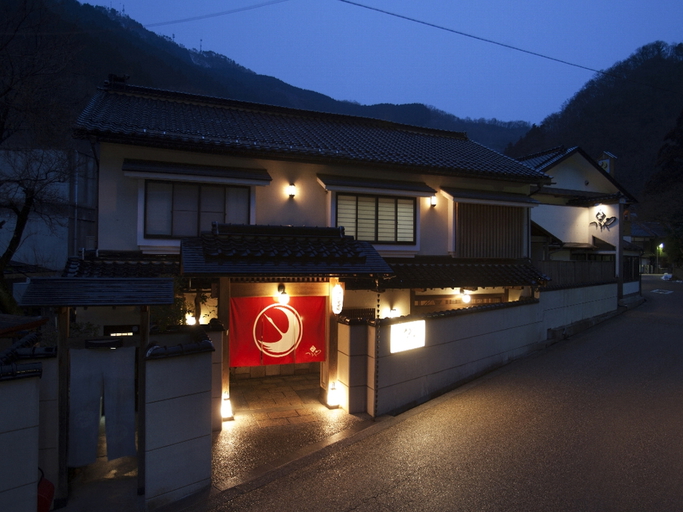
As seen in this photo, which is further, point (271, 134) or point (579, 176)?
point (579, 176)

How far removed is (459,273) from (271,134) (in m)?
7.79

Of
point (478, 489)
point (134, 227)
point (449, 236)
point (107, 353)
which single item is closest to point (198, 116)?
point (134, 227)

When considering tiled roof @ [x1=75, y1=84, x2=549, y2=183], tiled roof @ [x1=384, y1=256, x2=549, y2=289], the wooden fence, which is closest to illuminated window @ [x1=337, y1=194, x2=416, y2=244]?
tiled roof @ [x1=384, y1=256, x2=549, y2=289]

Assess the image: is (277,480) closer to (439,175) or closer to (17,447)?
(17,447)

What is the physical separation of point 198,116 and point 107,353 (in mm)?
10985

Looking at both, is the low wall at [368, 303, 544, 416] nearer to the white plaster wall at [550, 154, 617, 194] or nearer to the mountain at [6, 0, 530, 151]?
the white plaster wall at [550, 154, 617, 194]

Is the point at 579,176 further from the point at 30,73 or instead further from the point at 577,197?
the point at 30,73

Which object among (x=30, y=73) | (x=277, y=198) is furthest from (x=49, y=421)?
(x=30, y=73)

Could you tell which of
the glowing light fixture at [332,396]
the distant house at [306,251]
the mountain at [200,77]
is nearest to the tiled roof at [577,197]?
the distant house at [306,251]

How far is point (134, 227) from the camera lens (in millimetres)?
11555

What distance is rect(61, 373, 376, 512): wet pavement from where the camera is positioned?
6.01 meters

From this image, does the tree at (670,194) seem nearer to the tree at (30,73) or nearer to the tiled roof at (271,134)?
the tiled roof at (271,134)

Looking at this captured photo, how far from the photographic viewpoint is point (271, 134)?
14398mm

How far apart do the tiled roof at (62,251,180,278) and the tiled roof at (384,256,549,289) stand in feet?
20.1
